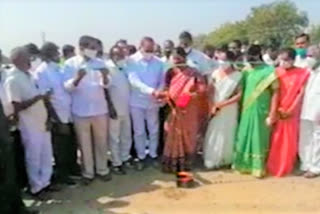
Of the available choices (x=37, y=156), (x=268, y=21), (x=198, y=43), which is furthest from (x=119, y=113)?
(x=268, y=21)

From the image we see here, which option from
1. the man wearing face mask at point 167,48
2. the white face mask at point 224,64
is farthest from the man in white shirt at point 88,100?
the man wearing face mask at point 167,48

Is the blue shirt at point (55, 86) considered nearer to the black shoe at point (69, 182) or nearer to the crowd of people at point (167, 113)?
the crowd of people at point (167, 113)

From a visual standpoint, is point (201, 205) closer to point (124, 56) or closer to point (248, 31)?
point (124, 56)

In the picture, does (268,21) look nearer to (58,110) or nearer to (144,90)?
(144,90)

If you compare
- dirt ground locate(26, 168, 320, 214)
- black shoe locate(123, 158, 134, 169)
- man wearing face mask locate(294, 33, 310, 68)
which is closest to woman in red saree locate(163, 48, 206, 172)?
dirt ground locate(26, 168, 320, 214)

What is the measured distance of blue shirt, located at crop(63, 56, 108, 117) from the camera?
6.86 metres

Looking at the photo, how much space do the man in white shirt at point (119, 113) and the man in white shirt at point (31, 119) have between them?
1.08 meters

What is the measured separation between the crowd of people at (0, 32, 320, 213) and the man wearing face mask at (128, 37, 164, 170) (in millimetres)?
14

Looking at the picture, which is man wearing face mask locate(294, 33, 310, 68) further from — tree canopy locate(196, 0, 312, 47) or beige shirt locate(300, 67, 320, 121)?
tree canopy locate(196, 0, 312, 47)

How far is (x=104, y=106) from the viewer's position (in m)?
7.04

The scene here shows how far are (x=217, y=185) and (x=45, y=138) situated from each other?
218cm

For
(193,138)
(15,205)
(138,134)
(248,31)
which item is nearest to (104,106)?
(138,134)

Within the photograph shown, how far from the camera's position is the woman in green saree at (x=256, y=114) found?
7.31 m

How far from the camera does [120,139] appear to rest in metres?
7.61
